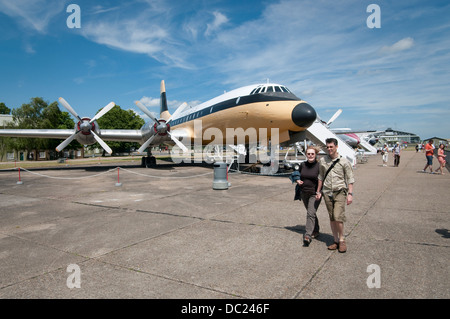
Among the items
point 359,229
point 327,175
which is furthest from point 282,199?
point 327,175

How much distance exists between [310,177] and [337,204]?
2.27ft

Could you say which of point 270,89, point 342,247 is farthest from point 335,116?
point 342,247

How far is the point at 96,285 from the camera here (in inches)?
133

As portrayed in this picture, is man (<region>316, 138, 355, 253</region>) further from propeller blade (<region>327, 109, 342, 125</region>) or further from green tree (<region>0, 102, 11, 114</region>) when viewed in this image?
green tree (<region>0, 102, 11, 114</region>)

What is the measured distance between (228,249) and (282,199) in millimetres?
4382

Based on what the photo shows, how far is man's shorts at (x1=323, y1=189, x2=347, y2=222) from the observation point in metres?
4.32

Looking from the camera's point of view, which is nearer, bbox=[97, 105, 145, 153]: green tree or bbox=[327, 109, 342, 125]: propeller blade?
bbox=[327, 109, 342, 125]: propeller blade

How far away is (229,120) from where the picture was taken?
14.9 m

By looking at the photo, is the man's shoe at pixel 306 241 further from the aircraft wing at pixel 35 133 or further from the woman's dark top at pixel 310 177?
the aircraft wing at pixel 35 133

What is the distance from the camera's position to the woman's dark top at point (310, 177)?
4.83m

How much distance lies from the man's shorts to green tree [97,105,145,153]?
55593 millimetres

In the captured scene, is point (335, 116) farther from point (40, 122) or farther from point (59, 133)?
point (40, 122)

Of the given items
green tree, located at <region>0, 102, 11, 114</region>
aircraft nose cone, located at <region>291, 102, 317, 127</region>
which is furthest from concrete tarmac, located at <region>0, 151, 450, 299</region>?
green tree, located at <region>0, 102, 11, 114</region>
